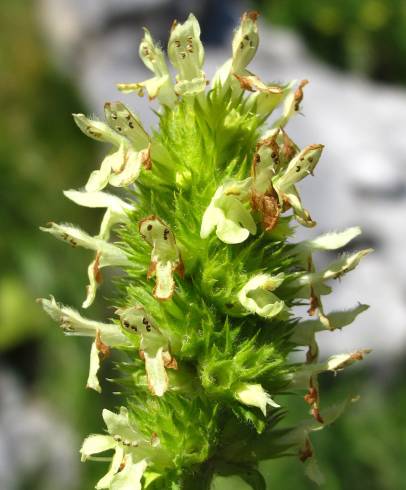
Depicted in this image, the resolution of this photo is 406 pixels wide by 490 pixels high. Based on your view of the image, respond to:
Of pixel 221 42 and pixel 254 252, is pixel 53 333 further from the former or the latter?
pixel 221 42

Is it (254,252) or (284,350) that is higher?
(254,252)

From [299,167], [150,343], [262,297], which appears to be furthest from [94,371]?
[299,167]

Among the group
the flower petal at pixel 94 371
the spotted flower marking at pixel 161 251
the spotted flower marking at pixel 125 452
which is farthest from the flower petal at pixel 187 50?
the spotted flower marking at pixel 125 452

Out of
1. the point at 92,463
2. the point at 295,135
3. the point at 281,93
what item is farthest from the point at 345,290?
the point at 281,93

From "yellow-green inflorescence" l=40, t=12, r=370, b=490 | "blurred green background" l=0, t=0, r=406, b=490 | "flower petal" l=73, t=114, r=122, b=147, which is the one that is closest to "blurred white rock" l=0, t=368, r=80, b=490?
"blurred green background" l=0, t=0, r=406, b=490

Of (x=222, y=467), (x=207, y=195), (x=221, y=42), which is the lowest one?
(x=221, y=42)

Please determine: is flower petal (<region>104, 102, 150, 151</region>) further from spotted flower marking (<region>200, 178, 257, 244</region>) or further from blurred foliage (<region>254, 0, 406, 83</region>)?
blurred foliage (<region>254, 0, 406, 83</region>)

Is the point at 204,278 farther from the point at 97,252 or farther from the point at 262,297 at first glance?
the point at 97,252
